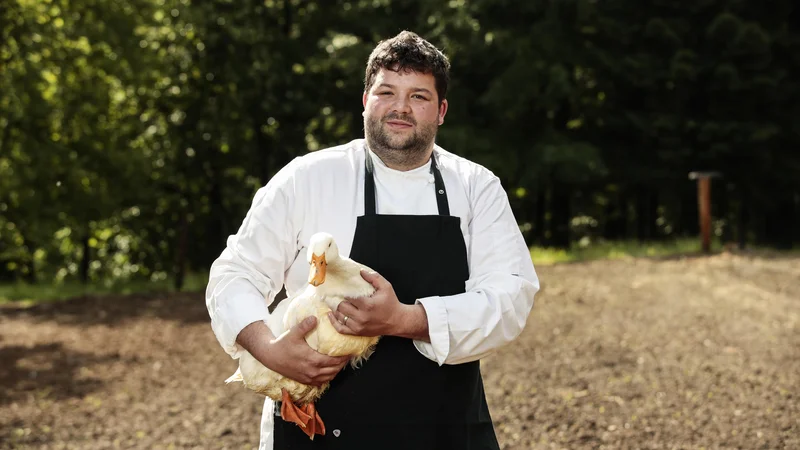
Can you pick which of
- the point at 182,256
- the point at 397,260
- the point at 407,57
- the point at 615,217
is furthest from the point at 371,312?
the point at 615,217

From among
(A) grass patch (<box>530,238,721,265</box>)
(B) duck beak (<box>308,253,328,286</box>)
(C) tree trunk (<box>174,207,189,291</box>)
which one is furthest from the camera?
(C) tree trunk (<box>174,207,189,291</box>)

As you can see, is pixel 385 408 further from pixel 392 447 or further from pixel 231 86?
pixel 231 86

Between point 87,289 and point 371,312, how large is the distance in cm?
1501

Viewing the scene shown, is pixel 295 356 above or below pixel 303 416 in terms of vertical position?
above

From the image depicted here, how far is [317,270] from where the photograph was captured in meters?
2.44

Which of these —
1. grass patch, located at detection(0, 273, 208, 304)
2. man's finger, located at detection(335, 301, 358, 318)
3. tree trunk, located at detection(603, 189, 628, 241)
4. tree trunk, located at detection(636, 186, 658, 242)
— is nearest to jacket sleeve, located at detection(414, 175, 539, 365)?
man's finger, located at detection(335, 301, 358, 318)

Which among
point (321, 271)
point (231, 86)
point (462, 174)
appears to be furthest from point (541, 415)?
point (231, 86)

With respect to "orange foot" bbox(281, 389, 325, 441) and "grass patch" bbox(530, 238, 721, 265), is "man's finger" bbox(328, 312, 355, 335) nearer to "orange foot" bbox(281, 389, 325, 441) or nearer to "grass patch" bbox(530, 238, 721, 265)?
"orange foot" bbox(281, 389, 325, 441)

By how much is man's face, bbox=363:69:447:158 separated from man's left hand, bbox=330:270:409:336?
17.9 inches

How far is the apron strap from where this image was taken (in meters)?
2.81

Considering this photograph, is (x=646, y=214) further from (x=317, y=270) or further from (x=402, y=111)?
(x=317, y=270)

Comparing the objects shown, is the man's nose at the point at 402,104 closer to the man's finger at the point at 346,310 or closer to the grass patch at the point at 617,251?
the man's finger at the point at 346,310

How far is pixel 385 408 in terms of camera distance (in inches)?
108

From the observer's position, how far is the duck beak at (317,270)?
244 cm
